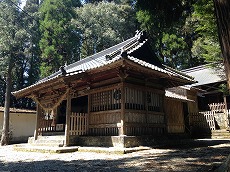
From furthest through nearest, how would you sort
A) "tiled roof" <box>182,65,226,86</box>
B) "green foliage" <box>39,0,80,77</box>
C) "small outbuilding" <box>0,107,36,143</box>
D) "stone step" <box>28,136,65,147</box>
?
"green foliage" <box>39,0,80,77</box> < "small outbuilding" <box>0,107,36,143</box> < "tiled roof" <box>182,65,226,86</box> < "stone step" <box>28,136,65,147</box>

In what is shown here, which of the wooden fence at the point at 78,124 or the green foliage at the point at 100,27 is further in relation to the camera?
the green foliage at the point at 100,27

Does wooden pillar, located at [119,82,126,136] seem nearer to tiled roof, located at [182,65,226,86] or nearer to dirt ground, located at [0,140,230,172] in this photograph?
dirt ground, located at [0,140,230,172]

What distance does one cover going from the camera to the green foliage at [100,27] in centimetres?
3084

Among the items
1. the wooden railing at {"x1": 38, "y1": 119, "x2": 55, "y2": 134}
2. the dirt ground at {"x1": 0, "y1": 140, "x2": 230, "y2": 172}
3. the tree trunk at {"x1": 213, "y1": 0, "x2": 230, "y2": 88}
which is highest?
the tree trunk at {"x1": 213, "y1": 0, "x2": 230, "y2": 88}

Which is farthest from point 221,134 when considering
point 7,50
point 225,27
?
point 7,50

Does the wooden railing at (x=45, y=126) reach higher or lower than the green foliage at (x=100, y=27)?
lower

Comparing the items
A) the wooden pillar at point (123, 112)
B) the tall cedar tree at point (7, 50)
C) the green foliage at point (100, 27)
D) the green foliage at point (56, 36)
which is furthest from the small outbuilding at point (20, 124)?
the wooden pillar at point (123, 112)

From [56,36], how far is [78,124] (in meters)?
18.5

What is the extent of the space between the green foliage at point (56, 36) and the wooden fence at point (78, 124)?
15.7m

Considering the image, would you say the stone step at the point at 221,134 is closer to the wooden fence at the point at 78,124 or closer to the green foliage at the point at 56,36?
the wooden fence at the point at 78,124

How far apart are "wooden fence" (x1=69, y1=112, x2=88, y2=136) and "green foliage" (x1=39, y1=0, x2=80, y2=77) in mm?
15674

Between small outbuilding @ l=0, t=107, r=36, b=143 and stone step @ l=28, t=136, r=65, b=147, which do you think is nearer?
stone step @ l=28, t=136, r=65, b=147

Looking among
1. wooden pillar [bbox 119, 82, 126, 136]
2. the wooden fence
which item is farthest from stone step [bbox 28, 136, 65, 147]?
wooden pillar [bbox 119, 82, 126, 136]

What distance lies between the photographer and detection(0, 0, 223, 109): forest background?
20719mm
